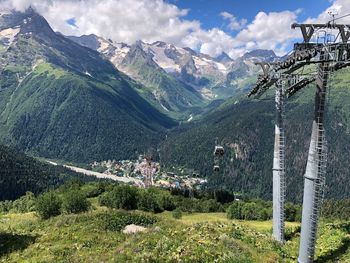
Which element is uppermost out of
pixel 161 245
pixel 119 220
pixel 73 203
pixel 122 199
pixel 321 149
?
pixel 321 149

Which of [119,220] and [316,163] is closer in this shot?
[316,163]

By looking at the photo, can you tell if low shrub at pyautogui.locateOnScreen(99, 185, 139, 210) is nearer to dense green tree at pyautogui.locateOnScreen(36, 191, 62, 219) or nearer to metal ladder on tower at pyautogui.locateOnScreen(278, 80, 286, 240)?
dense green tree at pyautogui.locateOnScreen(36, 191, 62, 219)

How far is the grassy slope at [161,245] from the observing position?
30406 mm

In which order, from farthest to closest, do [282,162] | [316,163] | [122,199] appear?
[122,199] → [282,162] → [316,163]

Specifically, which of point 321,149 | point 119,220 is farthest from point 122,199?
point 321,149

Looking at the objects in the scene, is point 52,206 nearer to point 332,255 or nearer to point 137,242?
point 137,242

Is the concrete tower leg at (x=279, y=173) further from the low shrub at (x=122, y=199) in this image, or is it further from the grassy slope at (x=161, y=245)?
the low shrub at (x=122, y=199)

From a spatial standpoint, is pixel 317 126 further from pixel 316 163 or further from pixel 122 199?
pixel 122 199

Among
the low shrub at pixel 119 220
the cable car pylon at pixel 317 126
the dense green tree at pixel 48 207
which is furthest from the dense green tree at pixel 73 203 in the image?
the cable car pylon at pixel 317 126

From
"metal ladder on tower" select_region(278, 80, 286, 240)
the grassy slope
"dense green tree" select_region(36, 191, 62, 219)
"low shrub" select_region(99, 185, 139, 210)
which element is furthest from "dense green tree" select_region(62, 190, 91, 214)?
"metal ladder on tower" select_region(278, 80, 286, 240)

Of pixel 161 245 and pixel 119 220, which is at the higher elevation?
pixel 161 245

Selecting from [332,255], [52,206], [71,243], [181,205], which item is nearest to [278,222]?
[332,255]

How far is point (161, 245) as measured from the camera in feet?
Result: 107

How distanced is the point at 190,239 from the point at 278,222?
361 inches
